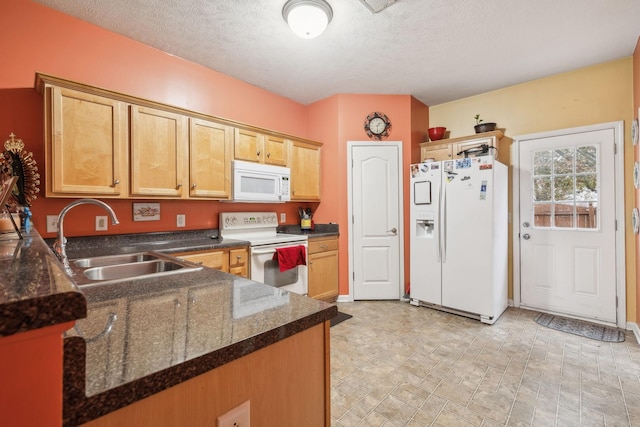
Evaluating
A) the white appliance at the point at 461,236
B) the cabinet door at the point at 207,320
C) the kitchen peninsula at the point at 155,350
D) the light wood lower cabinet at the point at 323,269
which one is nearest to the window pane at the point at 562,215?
the white appliance at the point at 461,236

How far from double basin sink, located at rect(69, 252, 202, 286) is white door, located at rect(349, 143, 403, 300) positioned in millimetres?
2389

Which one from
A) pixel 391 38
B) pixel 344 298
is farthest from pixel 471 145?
pixel 344 298

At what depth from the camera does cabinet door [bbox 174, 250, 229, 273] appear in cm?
239

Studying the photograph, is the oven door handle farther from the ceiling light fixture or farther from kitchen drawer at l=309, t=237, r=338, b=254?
the ceiling light fixture

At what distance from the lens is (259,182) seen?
3.19 meters

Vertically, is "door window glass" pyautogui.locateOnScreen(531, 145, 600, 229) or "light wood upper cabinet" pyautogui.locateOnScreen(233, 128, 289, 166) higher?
"light wood upper cabinet" pyautogui.locateOnScreen(233, 128, 289, 166)

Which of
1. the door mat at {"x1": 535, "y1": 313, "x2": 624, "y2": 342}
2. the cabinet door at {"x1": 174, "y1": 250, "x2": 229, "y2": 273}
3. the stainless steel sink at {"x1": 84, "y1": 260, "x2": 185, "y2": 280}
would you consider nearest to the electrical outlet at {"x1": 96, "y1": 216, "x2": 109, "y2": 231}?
the cabinet door at {"x1": 174, "y1": 250, "x2": 229, "y2": 273}

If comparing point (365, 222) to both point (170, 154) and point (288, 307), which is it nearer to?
point (170, 154)

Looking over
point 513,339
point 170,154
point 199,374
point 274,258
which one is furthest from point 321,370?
point 513,339

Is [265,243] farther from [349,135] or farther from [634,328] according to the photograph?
[634,328]

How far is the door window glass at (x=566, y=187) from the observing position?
10.00ft

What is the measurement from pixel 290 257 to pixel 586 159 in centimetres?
321

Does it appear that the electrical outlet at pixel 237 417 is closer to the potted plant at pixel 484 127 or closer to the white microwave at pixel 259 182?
the white microwave at pixel 259 182

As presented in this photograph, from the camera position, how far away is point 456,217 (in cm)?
318
